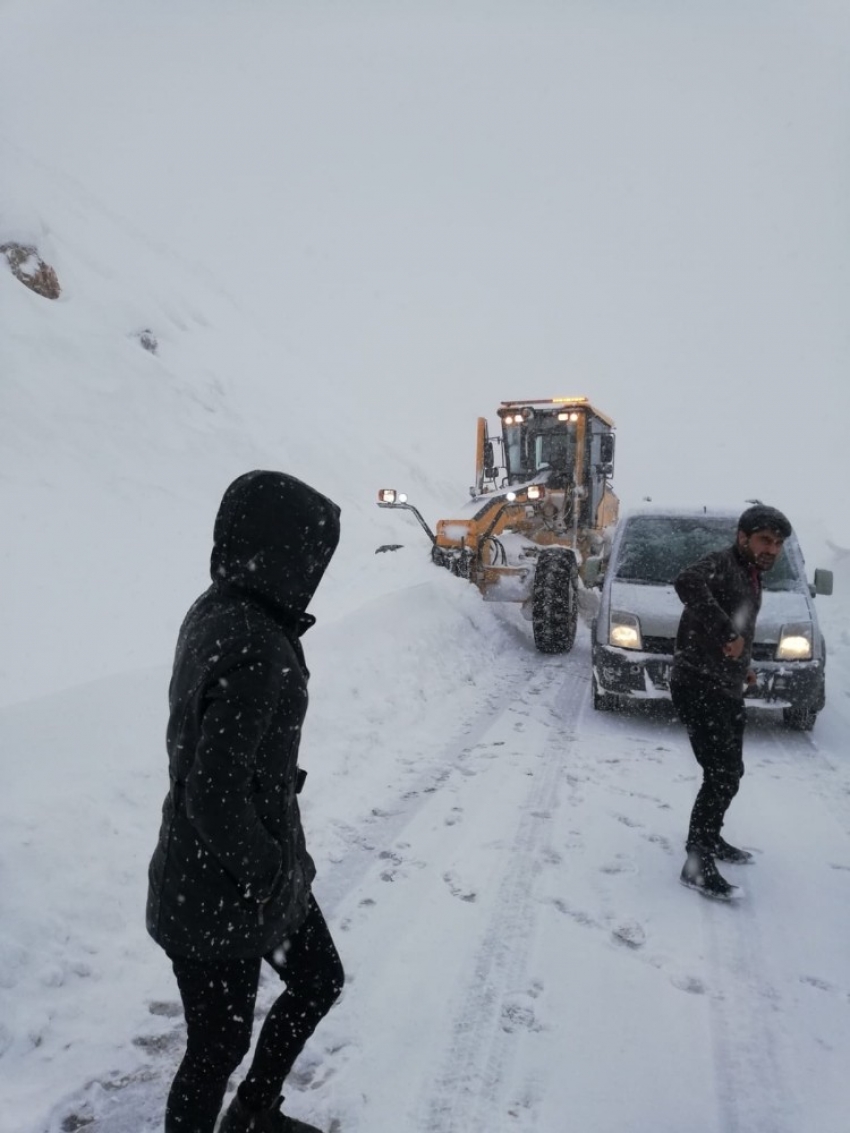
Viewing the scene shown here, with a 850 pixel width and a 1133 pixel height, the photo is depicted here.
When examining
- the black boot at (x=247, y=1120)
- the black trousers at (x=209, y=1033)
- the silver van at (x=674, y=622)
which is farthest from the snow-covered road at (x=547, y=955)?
the black trousers at (x=209, y=1033)

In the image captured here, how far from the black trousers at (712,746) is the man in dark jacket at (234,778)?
7.66ft

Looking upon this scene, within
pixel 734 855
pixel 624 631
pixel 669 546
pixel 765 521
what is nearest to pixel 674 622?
pixel 624 631

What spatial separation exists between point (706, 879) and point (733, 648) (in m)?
1.19

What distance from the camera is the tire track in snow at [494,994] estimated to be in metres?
2.36

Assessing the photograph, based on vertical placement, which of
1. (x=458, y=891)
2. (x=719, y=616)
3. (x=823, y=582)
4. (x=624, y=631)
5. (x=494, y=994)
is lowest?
(x=458, y=891)

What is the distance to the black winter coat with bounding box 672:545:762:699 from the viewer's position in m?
3.45

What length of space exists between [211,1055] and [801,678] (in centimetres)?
541

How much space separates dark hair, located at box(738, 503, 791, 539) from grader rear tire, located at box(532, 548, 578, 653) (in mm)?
5599

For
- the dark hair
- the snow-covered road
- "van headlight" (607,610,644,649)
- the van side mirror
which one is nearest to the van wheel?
the snow-covered road

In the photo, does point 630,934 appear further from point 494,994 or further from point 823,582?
point 823,582

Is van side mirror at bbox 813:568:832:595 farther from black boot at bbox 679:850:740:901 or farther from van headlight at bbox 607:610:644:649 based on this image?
black boot at bbox 679:850:740:901

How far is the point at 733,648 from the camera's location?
134 inches

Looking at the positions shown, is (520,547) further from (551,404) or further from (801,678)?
(801,678)

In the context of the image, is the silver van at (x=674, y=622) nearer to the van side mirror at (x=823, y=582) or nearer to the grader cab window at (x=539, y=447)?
the van side mirror at (x=823, y=582)
